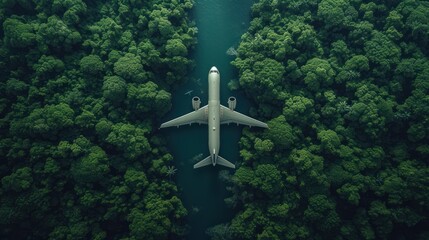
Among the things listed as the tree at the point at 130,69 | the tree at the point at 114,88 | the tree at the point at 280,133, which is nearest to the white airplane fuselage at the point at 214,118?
the tree at the point at 280,133

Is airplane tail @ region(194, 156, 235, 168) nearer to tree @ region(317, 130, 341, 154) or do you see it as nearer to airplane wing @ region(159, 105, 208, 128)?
airplane wing @ region(159, 105, 208, 128)

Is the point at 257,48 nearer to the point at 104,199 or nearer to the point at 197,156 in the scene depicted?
the point at 197,156

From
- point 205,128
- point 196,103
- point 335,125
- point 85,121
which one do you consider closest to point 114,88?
point 85,121

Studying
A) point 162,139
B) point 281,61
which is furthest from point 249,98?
point 162,139

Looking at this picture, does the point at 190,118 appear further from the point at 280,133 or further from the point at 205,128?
the point at 280,133

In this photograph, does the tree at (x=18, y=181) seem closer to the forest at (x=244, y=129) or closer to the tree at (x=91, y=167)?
the forest at (x=244, y=129)

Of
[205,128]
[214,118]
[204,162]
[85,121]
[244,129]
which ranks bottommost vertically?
[204,162]

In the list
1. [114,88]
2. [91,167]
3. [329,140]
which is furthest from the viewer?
[329,140]
